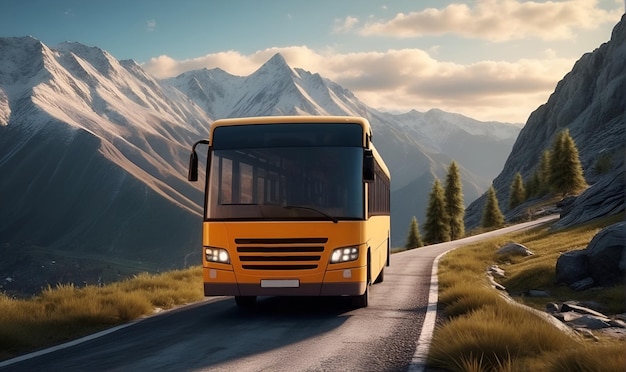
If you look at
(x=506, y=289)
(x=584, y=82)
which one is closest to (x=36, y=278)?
(x=584, y=82)

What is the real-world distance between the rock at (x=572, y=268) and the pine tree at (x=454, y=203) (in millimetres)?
45971

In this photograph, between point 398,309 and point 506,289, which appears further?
point 506,289

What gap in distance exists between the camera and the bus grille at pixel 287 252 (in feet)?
32.7

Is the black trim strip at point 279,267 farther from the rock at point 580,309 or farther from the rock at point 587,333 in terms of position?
the rock at point 580,309

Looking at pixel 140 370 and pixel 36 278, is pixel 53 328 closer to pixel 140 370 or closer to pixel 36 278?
pixel 140 370

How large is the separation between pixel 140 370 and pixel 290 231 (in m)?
3.90

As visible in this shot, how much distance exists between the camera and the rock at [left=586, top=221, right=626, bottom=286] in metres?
14.0

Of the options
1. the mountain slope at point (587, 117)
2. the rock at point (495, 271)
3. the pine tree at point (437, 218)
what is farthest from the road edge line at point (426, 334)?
the mountain slope at point (587, 117)

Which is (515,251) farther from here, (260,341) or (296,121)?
(260,341)

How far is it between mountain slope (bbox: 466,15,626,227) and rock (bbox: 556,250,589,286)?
43.3m

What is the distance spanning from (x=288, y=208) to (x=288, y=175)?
633mm

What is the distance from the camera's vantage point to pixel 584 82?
10406 centimetres

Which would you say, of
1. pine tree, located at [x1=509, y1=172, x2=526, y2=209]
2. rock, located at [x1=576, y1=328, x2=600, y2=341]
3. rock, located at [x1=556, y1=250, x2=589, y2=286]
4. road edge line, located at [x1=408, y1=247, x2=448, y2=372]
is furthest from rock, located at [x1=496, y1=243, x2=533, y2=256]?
pine tree, located at [x1=509, y1=172, x2=526, y2=209]

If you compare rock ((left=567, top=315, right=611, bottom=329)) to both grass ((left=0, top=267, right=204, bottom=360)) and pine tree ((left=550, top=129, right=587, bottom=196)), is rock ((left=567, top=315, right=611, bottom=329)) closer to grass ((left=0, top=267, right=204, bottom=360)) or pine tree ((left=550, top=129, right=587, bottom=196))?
grass ((left=0, top=267, right=204, bottom=360))
